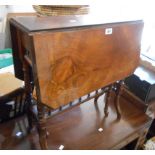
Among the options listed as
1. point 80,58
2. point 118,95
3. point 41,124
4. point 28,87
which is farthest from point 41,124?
point 118,95

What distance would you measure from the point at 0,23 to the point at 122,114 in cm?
143

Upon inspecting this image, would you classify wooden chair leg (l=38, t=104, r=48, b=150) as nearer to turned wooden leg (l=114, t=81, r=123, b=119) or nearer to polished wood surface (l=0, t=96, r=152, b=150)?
polished wood surface (l=0, t=96, r=152, b=150)

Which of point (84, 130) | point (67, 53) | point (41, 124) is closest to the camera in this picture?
point (67, 53)

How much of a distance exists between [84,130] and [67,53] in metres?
0.55

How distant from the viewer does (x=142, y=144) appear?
143 cm

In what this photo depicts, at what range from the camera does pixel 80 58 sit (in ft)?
2.53

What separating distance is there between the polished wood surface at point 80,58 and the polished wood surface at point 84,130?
209 millimetres

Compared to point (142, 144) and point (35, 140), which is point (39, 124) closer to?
point (35, 140)

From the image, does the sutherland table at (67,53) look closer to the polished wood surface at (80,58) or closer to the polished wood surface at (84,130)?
the polished wood surface at (80,58)

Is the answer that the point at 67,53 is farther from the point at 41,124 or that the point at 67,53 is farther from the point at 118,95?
the point at 118,95

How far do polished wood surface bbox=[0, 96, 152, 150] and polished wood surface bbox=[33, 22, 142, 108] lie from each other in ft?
0.68

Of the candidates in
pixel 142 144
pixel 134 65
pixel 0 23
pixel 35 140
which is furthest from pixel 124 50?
pixel 0 23

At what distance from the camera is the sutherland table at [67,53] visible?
2.19 ft

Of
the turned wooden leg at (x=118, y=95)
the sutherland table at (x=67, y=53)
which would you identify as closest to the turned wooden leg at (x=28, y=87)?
the sutherland table at (x=67, y=53)
